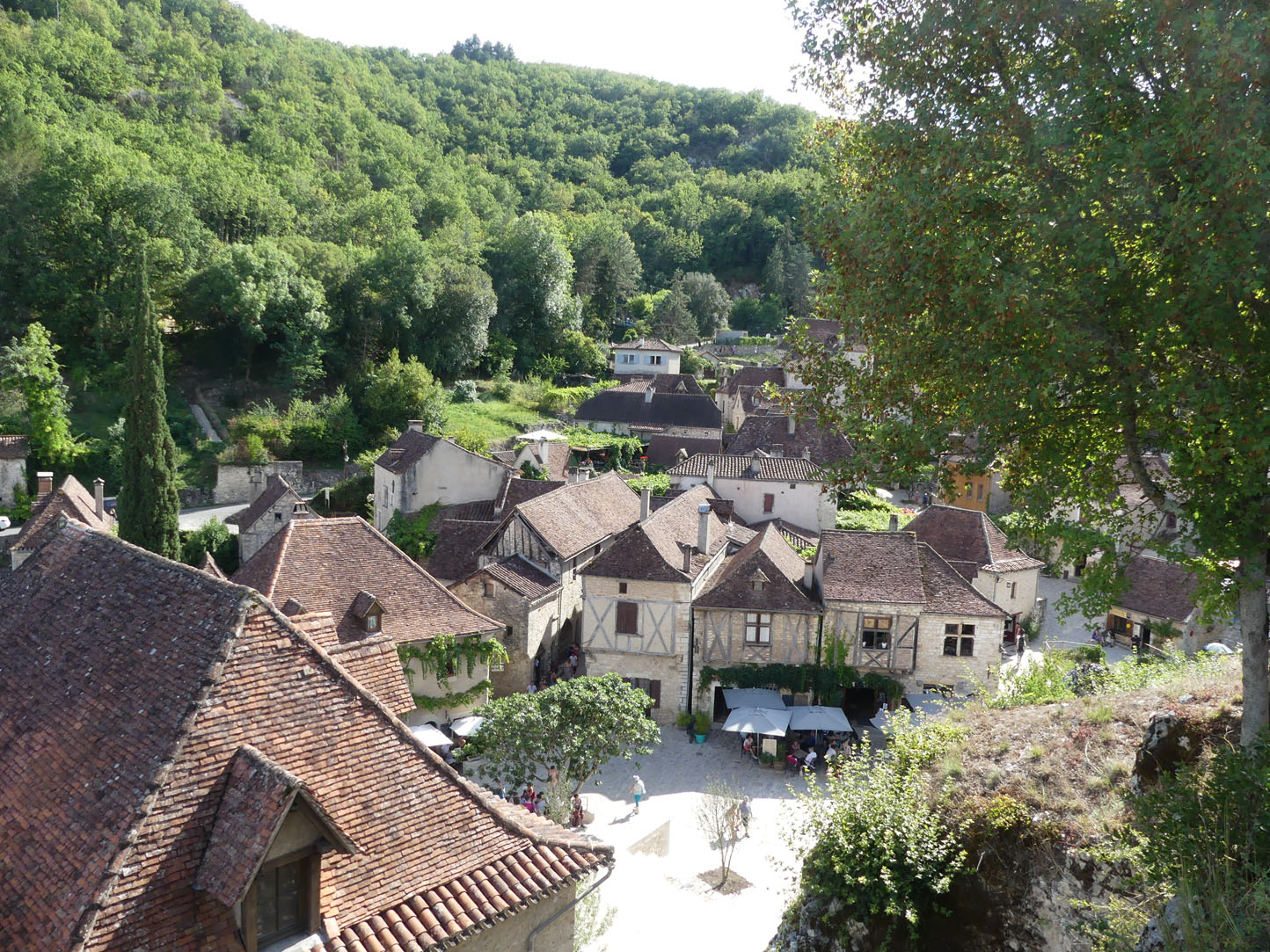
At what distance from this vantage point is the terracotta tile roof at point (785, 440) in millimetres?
42188

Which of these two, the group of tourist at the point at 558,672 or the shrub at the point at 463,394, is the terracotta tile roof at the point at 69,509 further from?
the shrub at the point at 463,394

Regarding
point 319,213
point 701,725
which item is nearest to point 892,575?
point 701,725

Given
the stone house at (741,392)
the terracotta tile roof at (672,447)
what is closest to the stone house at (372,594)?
the terracotta tile roof at (672,447)

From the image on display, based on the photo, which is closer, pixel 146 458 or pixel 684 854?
pixel 684 854

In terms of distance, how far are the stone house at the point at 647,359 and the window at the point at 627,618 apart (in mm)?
41433

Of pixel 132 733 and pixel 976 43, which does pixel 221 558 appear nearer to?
pixel 132 733

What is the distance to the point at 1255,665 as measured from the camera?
7.15 metres

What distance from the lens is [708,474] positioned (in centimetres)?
3725

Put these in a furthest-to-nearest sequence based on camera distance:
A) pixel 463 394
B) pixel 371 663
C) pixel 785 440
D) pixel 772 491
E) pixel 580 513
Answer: pixel 463 394 → pixel 785 440 → pixel 772 491 → pixel 580 513 → pixel 371 663

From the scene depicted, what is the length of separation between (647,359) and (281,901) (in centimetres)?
5966

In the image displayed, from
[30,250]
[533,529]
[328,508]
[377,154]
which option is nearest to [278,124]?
[377,154]

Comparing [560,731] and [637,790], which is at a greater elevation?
[560,731]

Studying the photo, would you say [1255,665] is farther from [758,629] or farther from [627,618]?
[627,618]

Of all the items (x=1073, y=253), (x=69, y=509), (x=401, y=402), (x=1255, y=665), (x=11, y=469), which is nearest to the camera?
(x=1073, y=253)
